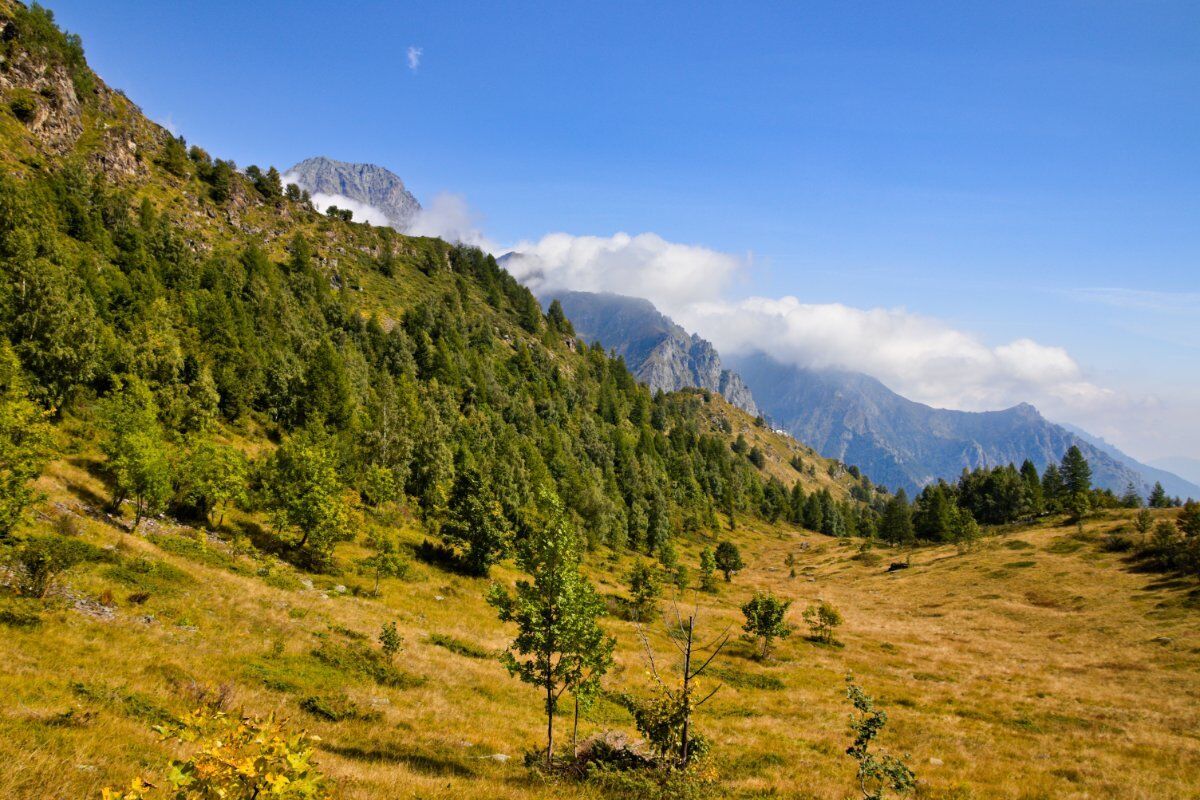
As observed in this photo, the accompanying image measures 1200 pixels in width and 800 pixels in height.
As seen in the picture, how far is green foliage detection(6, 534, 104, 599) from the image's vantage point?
2164cm

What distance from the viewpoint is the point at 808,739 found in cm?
2803

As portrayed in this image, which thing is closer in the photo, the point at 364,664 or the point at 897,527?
the point at 364,664

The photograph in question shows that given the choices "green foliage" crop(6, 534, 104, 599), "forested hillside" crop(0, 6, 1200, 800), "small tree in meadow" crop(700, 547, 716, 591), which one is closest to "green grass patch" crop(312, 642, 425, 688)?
"forested hillside" crop(0, 6, 1200, 800)

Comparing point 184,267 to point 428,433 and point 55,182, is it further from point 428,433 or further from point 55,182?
point 428,433

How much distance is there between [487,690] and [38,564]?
20703 millimetres

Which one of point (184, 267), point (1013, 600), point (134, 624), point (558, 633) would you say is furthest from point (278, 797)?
point (184, 267)

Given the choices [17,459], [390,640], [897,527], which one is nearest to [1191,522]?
[897,527]

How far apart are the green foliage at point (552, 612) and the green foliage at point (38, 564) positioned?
19.4 meters

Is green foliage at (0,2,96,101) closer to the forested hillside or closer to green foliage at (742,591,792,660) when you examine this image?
the forested hillside

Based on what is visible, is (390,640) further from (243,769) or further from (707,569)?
(707,569)

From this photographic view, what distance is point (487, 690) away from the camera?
2958 centimetres

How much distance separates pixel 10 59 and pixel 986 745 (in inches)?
6619

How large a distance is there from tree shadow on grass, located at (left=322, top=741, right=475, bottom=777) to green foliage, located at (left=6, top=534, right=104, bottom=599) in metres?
14.9

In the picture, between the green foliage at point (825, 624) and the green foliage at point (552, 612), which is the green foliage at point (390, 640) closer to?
the green foliage at point (552, 612)
